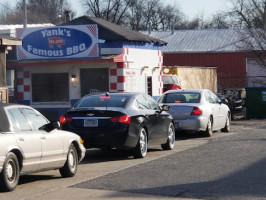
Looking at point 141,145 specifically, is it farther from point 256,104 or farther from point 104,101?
point 256,104

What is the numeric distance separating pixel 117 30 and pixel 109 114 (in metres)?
12.9

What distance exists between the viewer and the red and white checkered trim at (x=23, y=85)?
25850 millimetres

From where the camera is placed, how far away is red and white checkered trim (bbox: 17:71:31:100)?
2585 centimetres

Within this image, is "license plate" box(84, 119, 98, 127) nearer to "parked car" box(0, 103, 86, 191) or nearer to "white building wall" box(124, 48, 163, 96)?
"parked car" box(0, 103, 86, 191)

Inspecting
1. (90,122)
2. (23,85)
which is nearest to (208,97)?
(90,122)

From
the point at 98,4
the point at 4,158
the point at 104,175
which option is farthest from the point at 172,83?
the point at 98,4

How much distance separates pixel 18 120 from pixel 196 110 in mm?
9550

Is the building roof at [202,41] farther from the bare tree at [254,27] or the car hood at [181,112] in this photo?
the car hood at [181,112]

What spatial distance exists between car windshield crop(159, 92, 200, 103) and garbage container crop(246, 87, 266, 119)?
9.34 meters

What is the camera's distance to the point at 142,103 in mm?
15758

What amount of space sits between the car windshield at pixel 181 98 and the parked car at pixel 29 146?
27.5ft

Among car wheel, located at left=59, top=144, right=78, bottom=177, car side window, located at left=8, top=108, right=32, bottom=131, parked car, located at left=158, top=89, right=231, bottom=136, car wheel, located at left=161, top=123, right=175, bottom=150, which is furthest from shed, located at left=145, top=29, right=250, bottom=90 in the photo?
car side window, located at left=8, top=108, right=32, bottom=131

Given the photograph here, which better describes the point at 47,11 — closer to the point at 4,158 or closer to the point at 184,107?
the point at 184,107

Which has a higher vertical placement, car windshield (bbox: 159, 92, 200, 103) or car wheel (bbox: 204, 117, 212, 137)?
car windshield (bbox: 159, 92, 200, 103)
